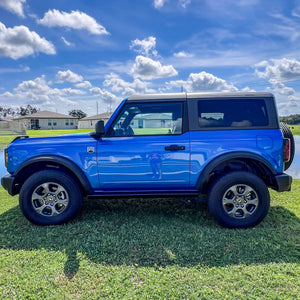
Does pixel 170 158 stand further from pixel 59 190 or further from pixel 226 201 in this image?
pixel 59 190

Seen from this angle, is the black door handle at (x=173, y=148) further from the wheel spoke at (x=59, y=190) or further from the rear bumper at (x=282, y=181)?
the wheel spoke at (x=59, y=190)

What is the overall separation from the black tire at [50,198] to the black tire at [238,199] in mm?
2009

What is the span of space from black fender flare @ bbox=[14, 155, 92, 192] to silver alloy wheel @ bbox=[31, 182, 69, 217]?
300 mm

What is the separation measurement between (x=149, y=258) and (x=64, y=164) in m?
1.78

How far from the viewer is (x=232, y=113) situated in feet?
11.7

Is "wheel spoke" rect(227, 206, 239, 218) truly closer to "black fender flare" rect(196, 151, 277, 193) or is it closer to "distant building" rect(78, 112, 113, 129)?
"black fender flare" rect(196, 151, 277, 193)

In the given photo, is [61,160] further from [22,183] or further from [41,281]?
[41,281]

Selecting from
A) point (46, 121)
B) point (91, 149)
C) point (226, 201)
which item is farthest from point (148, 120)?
point (46, 121)

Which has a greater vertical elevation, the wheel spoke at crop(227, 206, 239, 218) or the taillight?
the taillight

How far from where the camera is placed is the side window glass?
3574 millimetres

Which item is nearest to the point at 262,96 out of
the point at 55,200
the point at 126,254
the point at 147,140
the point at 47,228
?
the point at 147,140

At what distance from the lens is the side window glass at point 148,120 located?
11.7 feet

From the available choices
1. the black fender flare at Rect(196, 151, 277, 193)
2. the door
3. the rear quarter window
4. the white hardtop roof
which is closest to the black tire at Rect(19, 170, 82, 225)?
the door

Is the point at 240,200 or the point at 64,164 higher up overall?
the point at 64,164
